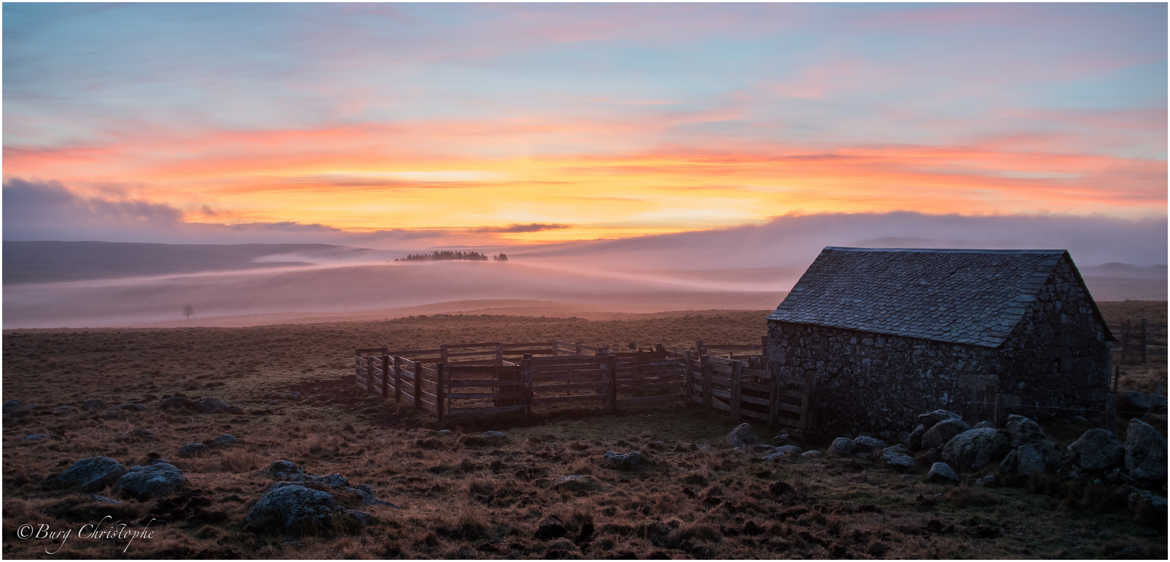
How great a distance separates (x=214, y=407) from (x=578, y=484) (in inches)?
561

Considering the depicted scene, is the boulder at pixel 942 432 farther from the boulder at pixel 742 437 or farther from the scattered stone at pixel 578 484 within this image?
the scattered stone at pixel 578 484

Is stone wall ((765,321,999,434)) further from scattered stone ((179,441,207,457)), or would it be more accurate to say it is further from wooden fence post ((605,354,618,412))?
scattered stone ((179,441,207,457))

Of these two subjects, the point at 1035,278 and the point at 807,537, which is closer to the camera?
the point at 807,537

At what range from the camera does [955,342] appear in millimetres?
17750

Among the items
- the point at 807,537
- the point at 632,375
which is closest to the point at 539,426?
the point at 632,375

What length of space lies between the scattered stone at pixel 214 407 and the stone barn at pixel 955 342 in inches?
627

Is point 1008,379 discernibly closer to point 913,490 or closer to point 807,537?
point 913,490

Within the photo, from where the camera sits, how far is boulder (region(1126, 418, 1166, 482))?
500 inches

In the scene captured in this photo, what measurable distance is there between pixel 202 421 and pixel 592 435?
10.8 m

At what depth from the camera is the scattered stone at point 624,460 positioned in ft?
51.3

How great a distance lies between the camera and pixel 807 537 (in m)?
11.2

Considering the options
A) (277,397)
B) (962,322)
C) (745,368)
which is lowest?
Result: (277,397)

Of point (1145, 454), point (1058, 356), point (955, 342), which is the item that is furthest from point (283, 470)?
point (1058, 356)

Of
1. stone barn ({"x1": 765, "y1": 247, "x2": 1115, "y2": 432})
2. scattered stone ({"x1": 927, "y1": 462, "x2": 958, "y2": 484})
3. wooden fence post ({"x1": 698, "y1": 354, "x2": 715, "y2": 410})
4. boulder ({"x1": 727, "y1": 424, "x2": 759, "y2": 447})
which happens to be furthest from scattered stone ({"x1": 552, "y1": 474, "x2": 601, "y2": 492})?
wooden fence post ({"x1": 698, "y1": 354, "x2": 715, "y2": 410})
